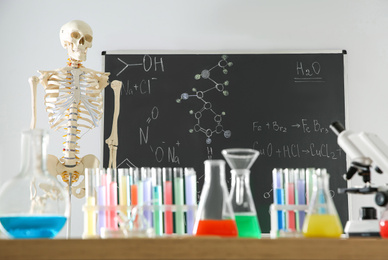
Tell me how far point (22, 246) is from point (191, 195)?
0.46 meters

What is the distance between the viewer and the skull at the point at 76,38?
9.23 ft

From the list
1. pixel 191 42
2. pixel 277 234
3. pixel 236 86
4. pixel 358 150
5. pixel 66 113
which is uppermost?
pixel 191 42

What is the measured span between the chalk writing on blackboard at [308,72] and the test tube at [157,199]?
256 centimetres

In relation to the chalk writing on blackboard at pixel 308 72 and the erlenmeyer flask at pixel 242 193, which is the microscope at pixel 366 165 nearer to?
the erlenmeyer flask at pixel 242 193

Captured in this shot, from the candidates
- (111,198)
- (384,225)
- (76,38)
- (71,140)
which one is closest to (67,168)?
(71,140)

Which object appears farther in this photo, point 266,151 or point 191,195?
point 266,151

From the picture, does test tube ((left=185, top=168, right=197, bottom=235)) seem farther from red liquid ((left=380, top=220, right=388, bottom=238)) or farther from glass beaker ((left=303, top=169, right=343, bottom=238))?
red liquid ((left=380, top=220, right=388, bottom=238))

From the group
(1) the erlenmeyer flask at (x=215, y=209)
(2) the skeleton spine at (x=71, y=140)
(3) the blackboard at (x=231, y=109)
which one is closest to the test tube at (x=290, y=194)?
(1) the erlenmeyer flask at (x=215, y=209)

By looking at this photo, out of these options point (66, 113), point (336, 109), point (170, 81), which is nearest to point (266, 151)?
point (336, 109)

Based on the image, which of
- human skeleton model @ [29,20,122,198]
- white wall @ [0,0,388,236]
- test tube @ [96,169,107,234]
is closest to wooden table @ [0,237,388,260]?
test tube @ [96,169,107,234]

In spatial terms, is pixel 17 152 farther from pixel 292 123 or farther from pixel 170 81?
pixel 292 123

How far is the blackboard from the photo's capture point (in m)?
3.69

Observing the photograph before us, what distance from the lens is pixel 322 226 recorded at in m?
1.15

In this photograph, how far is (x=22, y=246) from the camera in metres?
1.01
